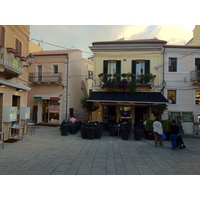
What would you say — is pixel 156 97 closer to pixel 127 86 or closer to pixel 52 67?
pixel 127 86

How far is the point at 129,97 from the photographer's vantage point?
1395 cm

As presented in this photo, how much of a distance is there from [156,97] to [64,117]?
8.93m

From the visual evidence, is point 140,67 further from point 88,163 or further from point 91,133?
point 88,163

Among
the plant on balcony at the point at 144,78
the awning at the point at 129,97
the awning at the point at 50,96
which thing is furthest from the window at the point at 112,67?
the awning at the point at 50,96

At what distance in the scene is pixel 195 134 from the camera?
1455 cm

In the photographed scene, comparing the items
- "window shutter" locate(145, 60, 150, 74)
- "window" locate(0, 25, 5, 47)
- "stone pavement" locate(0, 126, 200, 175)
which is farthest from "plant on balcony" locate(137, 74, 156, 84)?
"window" locate(0, 25, 5, 47)

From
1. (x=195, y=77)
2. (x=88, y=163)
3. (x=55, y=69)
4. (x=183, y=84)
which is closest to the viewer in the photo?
(x=88, y=163)

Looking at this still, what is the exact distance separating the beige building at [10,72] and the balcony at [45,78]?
5979mm

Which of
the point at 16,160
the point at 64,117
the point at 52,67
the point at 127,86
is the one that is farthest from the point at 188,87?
the point at 16,160

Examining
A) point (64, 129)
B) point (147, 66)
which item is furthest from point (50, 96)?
point (147, 66)

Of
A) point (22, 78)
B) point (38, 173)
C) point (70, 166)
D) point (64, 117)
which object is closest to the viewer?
point (38, 173)

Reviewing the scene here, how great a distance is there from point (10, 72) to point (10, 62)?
0.67 meters

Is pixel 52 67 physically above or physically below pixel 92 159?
above

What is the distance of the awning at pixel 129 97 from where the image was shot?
13094 mm
